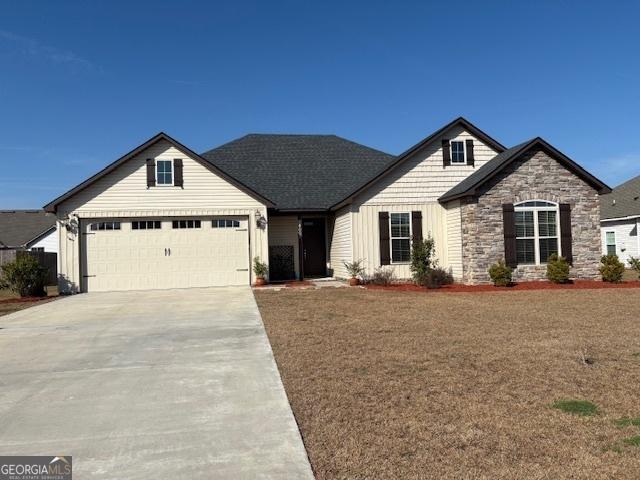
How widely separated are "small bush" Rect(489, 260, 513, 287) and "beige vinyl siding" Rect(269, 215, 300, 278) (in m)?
7.89

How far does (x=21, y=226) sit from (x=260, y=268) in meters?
26.1

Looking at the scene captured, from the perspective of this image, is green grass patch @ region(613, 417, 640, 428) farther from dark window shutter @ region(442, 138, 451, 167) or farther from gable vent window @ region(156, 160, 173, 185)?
gable vent window @ region(156, 160, 173, 185)

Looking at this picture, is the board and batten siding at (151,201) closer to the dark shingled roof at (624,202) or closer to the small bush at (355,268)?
the small bush at (355,268)

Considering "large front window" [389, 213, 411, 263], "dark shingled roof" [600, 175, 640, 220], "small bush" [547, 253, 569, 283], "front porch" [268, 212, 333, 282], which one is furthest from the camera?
"dark shingled roof" [600, 175, 640, 220]

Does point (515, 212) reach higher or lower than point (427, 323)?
higher

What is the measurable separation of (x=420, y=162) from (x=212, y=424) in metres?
15.7

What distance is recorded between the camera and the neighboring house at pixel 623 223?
1018 inches

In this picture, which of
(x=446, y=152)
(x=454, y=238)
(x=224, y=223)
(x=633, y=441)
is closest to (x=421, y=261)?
(x=454, y=238)

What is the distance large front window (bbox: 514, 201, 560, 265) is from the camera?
17297mm

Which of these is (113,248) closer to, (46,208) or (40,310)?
(46,208)

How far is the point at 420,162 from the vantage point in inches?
750

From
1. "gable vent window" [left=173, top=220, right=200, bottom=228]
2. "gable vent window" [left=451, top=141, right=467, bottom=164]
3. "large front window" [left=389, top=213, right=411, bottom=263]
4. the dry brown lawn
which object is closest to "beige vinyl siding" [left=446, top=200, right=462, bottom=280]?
"large front window" [left=389, top=213, right=411, bottom=263]

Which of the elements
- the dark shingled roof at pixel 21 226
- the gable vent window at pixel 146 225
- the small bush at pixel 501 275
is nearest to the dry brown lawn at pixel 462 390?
the small bush at pixel 501 275

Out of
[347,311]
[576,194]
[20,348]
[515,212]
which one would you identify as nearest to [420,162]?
→ [515,212]
